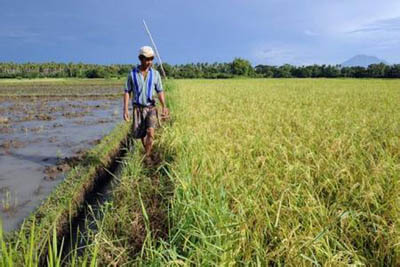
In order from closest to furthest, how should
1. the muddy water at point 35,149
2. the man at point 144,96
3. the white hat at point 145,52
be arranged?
the muddy water at point 35,149 → the white hat at point 145,52 → the man at point 144,96

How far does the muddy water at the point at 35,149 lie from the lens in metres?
3.63

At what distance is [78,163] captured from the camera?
5.00 metres

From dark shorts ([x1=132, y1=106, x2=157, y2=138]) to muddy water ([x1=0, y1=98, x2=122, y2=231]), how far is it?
1307 millimetres

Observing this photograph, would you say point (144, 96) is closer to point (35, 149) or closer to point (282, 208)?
point (282, 208)

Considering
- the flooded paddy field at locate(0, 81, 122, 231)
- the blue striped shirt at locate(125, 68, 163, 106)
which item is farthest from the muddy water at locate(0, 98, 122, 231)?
the blue striped shirt at locate(125, 68, 163, 106)

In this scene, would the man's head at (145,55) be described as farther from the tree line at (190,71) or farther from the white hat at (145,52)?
the tree line at (190,71)

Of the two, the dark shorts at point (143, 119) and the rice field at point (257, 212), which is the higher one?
Result: the dark shorts at point (143, 119)

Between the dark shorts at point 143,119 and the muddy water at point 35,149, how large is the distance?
1.31 meters

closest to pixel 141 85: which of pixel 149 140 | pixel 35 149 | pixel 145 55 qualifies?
pixel 145 55

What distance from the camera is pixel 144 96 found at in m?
4.48

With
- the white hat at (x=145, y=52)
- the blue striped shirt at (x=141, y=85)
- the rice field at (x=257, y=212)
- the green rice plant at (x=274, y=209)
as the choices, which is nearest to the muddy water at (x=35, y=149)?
the rice field at (x=257, y=212)

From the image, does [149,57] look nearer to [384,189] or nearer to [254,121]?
[254,121]

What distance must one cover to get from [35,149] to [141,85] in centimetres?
311

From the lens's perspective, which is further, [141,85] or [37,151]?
[37,151]
